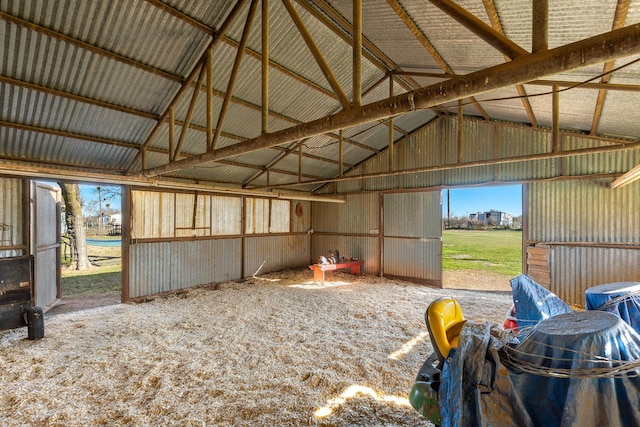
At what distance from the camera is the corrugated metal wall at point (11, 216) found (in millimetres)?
5667

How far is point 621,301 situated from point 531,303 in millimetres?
763

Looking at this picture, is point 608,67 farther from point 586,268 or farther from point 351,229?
point 351,229

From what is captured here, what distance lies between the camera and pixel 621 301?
9.57 feet

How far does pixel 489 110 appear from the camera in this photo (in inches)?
295

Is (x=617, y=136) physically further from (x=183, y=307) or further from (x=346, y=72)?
(x=183, y=307)

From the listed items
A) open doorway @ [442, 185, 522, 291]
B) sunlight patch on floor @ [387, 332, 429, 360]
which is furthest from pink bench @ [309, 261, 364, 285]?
sunlight patch on floor @ [387, 332, 429, 360]

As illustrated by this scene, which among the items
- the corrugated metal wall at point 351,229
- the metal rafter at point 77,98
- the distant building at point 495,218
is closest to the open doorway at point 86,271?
the metal rafter at point 77,98

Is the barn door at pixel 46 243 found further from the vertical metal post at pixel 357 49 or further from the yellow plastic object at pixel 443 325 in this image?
the yellow plastic object at pixel 443 325

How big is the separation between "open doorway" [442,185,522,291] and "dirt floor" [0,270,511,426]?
420cm

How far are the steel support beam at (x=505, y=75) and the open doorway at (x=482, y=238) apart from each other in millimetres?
7171

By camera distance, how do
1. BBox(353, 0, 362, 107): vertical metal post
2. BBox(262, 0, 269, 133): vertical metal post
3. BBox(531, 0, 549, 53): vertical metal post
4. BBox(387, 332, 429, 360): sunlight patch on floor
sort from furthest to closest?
BBox(387, 332, 429, 360): sunlight patch on floor < BBox(262, 0, 269, 133): vertical metal post < BBox(353, 0, 362, 107): vertical metal post < BBox(531, 0, 549, 53): vertical metal post

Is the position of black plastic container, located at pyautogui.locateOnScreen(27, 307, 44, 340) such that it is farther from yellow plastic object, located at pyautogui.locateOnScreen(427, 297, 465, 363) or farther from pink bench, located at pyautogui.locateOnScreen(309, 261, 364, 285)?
pink bench, located at pyautogui.locateOnScreen(309, 261, 364, 285)

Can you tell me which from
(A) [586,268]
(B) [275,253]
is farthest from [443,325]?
(B) [275,253]

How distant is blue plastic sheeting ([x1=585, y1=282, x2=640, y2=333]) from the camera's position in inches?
112
